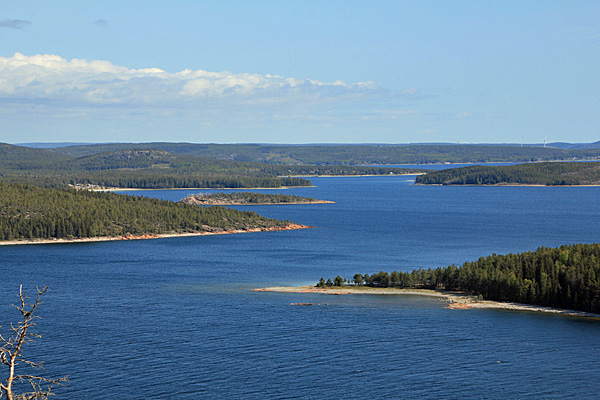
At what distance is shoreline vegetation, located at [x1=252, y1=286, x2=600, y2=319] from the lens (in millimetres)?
90662

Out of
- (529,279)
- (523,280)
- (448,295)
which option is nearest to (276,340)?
(448,295)

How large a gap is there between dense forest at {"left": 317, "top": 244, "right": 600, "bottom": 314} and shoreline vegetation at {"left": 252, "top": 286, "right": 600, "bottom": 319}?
4.83 feet

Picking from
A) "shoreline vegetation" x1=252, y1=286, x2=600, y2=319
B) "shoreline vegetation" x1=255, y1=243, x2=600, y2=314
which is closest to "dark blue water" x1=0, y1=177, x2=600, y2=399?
"shoreline vegetation" x1=252, y1=286, x2=600, y2=319

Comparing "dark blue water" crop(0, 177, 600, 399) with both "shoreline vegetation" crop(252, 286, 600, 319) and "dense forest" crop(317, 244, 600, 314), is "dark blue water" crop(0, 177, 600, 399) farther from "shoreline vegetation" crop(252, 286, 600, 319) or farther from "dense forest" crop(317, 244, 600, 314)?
"dense forest" crop(317, 244, 600, 314)

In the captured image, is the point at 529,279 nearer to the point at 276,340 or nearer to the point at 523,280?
the point at 523,280

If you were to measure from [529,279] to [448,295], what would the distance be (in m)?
10.6

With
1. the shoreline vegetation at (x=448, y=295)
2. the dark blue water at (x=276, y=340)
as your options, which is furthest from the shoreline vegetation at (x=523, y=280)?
the dark blue water at (x=276, y=340)

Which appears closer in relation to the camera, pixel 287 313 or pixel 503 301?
pixel 287 313

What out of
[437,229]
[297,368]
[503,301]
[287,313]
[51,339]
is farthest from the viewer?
[437,229]

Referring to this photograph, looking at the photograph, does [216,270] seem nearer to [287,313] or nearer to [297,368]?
[287,313]

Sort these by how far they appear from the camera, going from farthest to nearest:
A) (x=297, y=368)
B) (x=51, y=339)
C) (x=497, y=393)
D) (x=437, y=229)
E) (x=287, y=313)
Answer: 1. (x=437, y=229)
2. (x=287, y=313)
3. (x=51, y=339)
4. (x=297, y=368)
5. (x=497, y=393)

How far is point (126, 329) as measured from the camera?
79.8 meters

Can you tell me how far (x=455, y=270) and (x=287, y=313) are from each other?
2920cm

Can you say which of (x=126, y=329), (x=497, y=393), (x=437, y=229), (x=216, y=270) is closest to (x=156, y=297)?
(x=126, y=329)
